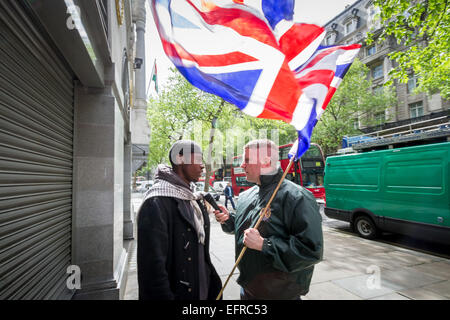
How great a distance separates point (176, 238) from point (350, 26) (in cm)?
4460

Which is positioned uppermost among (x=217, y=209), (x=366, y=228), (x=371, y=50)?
(x=371, y=50)

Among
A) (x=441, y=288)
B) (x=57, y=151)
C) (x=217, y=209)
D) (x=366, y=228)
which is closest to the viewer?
(x=217, y=209)

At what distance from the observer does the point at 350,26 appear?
3625 cm

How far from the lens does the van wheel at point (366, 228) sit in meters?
7.17

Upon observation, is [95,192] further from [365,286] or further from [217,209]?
[365,286]

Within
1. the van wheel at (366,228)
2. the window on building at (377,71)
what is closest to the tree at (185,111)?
the van wheel at (366,228)

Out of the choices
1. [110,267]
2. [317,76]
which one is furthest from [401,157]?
[110,267]

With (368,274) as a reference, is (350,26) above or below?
above

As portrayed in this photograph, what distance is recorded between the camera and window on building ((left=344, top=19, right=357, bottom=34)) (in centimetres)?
3512

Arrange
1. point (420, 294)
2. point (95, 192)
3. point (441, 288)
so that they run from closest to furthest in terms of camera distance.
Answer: point (95, 192)
point (420, 294)
point (441, 288)

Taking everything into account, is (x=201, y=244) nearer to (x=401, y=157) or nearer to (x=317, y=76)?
(x=317, y=76)

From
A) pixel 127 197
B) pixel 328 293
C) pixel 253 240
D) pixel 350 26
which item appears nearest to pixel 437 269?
pixel 328 293
